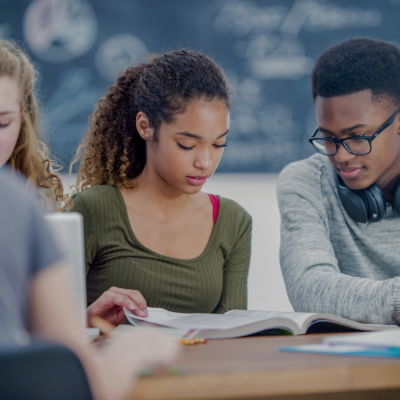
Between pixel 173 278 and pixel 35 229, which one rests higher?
pixel 35 229

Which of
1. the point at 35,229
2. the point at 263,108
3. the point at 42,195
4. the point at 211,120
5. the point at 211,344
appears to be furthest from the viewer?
the point at 263,108

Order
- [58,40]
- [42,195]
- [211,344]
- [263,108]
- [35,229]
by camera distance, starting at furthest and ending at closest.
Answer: [263,108], [58,40], [42,195], [211,344], [35,229]

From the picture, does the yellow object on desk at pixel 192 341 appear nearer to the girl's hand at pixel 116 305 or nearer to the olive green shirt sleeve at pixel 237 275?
the girl's hand at pixel 116 305

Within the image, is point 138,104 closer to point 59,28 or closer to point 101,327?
point 101,327

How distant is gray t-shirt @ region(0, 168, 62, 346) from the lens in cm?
41

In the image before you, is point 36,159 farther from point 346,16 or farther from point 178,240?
point 346,16

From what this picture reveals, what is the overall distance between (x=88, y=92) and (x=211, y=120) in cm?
99

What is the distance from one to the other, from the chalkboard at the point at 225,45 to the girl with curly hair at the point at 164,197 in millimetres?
613

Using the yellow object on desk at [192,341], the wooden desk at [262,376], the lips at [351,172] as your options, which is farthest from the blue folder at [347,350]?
the lips at [351,172]

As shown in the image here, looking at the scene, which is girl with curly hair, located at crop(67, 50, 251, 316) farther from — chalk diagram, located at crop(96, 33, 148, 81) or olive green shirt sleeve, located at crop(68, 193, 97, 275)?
chalk diagram, located at crop(96, 33, 148, 81)

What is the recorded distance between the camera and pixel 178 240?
134cm

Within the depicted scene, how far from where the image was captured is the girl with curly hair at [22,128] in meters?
1.10

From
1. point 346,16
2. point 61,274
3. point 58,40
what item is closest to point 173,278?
point 61,274

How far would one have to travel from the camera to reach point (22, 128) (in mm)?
1196
